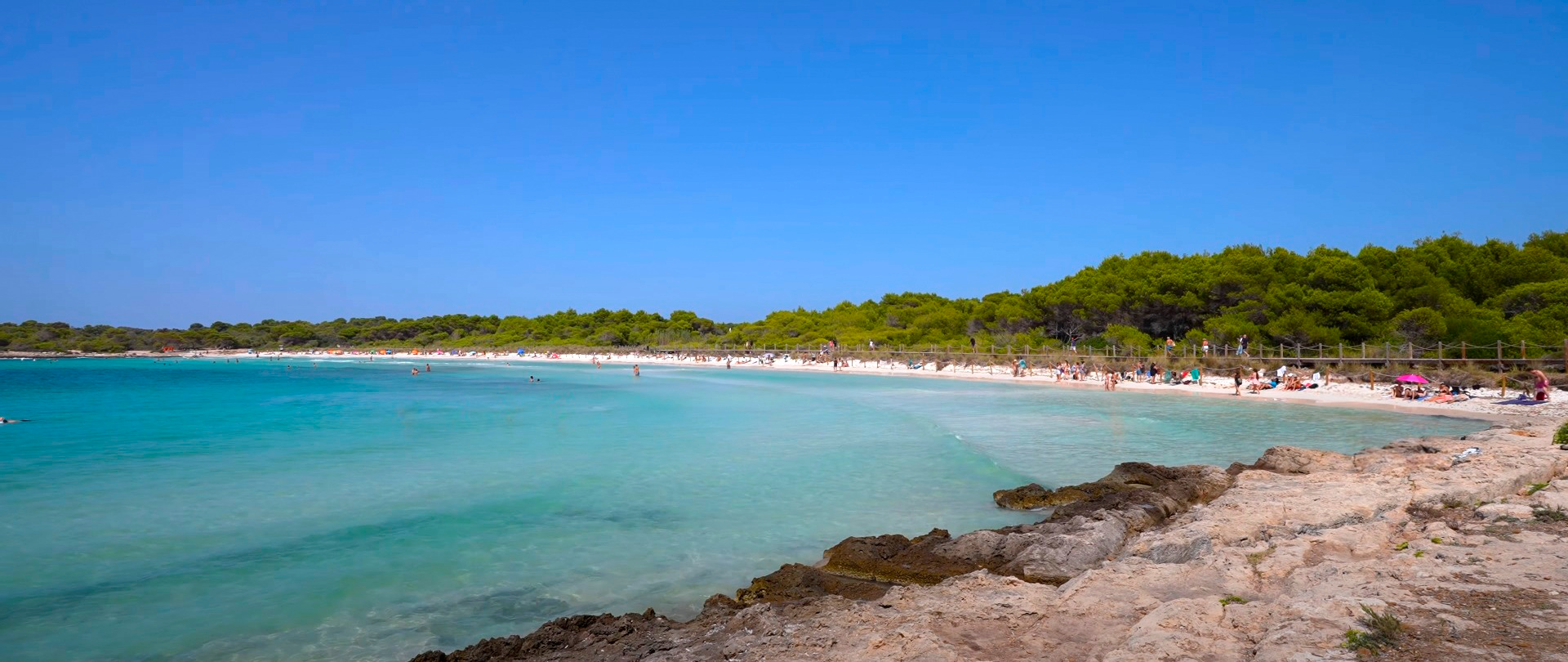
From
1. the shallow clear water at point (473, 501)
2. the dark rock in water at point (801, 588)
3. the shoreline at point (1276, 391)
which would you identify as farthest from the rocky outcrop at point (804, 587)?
the shoreline at point (1276, 391)

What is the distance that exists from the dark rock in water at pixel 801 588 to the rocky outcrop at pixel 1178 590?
0.02 metres

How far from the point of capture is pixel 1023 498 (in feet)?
28.3

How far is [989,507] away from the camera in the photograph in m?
8.62

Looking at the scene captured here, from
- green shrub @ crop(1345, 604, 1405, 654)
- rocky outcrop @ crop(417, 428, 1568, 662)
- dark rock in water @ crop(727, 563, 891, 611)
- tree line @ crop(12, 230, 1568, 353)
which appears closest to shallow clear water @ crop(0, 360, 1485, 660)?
dark rock in water @ crop(727, 563, 891, 611)

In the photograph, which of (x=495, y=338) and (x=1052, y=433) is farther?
(x=495, y=338)

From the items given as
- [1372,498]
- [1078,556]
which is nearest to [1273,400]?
[1372,498]

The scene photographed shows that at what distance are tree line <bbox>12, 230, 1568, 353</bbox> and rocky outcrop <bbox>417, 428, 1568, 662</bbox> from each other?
891 inches

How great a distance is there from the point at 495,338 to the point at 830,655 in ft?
323

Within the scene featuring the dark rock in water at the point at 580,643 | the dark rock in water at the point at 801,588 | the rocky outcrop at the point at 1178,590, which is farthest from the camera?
the dark rock in water at the point at 801,588

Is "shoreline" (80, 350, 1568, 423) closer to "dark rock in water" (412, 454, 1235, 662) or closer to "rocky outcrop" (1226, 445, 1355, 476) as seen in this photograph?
"rocky outcrop" (1226, 445, 1355, 476)

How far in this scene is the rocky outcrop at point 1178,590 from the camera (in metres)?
3.63

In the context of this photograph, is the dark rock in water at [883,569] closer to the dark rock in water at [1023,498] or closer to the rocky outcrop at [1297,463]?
Answer: the dark rock in water at [1023,498]

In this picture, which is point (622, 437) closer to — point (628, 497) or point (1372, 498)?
point (628, 497)

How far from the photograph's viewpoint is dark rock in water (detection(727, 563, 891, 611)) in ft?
17.8
